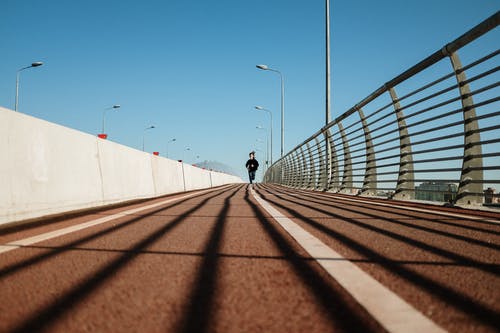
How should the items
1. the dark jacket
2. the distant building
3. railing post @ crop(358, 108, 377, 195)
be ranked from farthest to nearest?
the dark jacket → railing post @ crop(358, 108, 377, 195) → the distant building

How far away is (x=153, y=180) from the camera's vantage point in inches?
413

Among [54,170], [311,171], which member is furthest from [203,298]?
[311,171]

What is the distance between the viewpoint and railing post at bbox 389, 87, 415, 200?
6.86 meters

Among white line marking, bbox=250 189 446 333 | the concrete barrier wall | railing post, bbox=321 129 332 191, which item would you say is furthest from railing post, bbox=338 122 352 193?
white line marking, bbox=250 189 446 333

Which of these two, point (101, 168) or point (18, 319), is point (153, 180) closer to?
point (101, 168)

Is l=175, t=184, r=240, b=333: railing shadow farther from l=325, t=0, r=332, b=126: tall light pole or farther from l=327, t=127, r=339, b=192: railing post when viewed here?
l=325, t=0, r=332, b=126: tall light pole

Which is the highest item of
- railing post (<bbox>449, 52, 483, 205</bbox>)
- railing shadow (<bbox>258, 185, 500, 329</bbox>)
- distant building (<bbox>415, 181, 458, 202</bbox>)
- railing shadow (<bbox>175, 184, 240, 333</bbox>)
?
railing post (<bbox>449, 52, 483, 205</bbox>)

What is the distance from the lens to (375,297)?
4.68 ft

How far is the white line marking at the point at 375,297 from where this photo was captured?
1166mm

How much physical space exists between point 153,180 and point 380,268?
30.3 ft

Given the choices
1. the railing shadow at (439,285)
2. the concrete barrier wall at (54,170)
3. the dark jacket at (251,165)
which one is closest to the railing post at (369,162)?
the concrete barrier wall at (54,170)

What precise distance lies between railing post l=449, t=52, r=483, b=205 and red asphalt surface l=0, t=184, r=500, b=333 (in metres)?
1.98

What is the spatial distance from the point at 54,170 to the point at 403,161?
5812mm

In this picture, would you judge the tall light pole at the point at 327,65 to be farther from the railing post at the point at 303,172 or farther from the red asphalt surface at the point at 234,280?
the red asphalt surface at the point at 234,280
